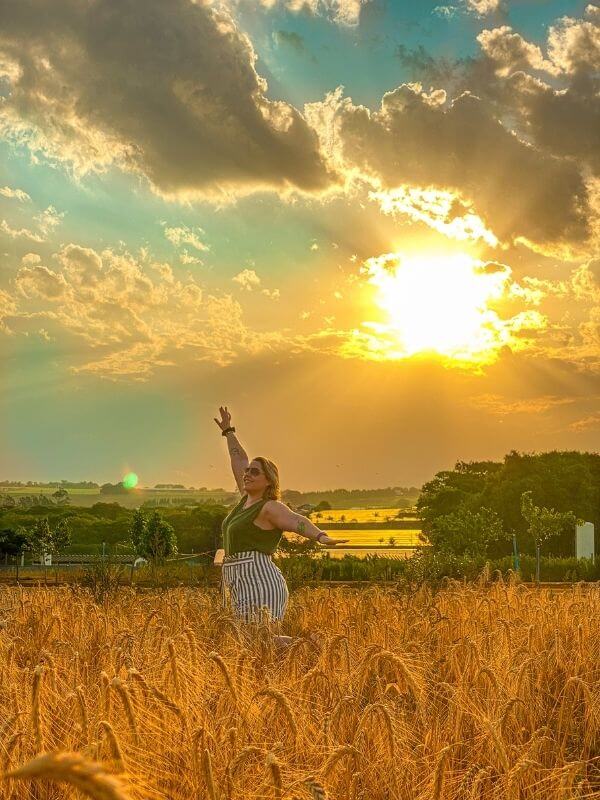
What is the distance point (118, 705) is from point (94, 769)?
251 cm

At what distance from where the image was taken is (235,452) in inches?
315

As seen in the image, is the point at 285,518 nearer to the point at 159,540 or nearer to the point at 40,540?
the point at 159,540

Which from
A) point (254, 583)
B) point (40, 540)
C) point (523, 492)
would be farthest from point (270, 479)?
point (40, 540)

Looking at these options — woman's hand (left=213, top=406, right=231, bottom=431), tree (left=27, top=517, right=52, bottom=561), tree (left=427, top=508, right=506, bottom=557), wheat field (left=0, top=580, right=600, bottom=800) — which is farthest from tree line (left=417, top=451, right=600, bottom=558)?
wheat field (left=0, top=580, right=600, bottom=800)

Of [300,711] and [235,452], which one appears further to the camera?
[235,452]

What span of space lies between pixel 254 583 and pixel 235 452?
5.55 ft

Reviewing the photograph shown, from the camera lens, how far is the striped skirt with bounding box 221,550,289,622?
6496 millimetres

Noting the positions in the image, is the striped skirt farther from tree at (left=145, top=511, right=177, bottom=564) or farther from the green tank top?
tree at (left=145, top=511, right=177, bottom=564)

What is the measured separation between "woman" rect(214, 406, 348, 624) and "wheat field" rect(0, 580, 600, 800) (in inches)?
12.5

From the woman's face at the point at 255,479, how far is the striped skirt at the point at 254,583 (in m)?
0.47

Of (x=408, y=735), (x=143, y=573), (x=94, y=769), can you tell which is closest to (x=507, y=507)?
(x=143, y=573)

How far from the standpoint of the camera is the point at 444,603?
8672 millimetres

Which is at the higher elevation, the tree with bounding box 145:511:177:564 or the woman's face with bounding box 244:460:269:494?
the woman's face with bounding box 244:460:269:494

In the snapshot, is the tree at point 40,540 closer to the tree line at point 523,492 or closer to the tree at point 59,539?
the tree at point 59,539
